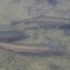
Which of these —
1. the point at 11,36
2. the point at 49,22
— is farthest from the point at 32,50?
the point at 49,22

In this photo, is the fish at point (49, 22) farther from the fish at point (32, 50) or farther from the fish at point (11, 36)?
the fish at point (32, 50)

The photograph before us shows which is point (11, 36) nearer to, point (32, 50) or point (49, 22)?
point (32, 50)

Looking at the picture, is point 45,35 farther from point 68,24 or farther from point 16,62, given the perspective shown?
point 16,62

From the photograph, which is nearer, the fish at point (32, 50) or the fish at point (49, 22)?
the fish at point (32, 50)

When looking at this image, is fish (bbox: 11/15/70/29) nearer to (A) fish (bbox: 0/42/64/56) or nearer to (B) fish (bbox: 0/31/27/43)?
(B) fish (bbox: 0/31/27/43)

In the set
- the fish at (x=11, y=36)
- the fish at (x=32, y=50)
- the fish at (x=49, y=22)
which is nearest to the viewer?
the fish at (x=32, y=50)

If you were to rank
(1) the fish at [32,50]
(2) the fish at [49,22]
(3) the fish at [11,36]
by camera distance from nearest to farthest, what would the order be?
(1) the fish at [32,50], (3) the fish at [11,36], (2) the fish at [49,22]

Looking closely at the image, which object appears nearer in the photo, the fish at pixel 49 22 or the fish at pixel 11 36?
the fish at pixel 11 36

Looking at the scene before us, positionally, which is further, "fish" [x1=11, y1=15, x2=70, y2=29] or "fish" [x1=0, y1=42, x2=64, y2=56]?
"fish" [x1=11, y1=15, x2=70, y2=29]

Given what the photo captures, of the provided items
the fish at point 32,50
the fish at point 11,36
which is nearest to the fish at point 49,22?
the fish at point 11,36

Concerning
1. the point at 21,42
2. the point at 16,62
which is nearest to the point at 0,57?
the point at 16,62

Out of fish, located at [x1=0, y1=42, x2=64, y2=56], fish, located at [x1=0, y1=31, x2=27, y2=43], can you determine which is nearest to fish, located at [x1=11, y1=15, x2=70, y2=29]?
fish, located at [x1=0, y1=31, x2=27, y2=43]
